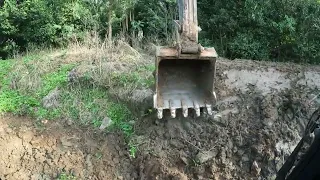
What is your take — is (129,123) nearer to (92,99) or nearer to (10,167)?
(92,99)

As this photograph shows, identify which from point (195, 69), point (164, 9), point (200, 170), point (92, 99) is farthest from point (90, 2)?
point (200, 170)

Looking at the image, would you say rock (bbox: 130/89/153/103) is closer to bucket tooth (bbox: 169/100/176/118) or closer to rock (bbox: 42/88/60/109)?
bucket tooth (bbox: 169/100/176/118)

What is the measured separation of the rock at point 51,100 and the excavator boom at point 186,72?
2148mm

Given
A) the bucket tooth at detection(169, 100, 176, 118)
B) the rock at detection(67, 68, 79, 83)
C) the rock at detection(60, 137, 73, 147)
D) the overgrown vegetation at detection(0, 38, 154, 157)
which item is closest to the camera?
the bucket tooth at detection(169, 100, 176, 118)

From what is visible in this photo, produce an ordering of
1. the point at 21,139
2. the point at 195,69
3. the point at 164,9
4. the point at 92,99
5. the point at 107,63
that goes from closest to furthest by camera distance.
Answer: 1. the point at 195,69
2. the point at 21,139
3. the point at 92,99
4. the point at 107,63
5. the point at 164,9

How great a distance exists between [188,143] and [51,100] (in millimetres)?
2450

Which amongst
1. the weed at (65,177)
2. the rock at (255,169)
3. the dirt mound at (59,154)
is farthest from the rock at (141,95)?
the rock at (255,169)

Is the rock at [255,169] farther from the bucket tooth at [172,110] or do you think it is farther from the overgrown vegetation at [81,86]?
the overgrown vegetation at [81,86]

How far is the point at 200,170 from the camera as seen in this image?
17.3ft

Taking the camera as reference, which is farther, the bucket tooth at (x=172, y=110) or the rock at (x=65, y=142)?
the rock at (x=65, y=142)

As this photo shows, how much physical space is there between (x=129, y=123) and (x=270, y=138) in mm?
2037

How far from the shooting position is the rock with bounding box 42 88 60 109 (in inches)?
252

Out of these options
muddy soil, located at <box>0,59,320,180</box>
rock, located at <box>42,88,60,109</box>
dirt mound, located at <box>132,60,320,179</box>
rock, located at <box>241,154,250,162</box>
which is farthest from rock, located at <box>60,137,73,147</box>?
rock, located at <box>241,154,250,162</box>

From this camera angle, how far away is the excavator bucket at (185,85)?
15.9 feet
